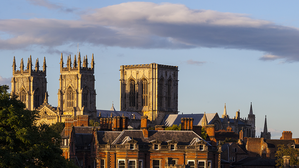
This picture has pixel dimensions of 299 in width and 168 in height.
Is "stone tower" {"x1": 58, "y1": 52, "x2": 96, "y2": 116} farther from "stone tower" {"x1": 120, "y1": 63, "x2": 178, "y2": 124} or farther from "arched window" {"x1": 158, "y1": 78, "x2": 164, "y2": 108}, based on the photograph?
"arched window" {"x1": 158, "y1": 78, "x2": 164, "y2": 108}

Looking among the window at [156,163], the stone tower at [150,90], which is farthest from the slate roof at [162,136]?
the stone tower at [150,90]

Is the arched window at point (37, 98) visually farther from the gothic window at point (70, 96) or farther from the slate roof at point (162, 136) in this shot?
the slate roof at point (162, 136)

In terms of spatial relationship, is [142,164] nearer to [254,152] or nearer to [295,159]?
[295,159]

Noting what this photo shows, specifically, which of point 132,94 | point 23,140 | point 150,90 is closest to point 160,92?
point 150,90

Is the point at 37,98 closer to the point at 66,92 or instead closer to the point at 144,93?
the point at 66,92

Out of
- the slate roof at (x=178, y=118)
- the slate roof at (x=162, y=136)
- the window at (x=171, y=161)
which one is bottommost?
the window at (x=171, y=161)

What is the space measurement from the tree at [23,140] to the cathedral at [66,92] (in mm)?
120901

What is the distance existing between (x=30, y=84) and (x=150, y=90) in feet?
101

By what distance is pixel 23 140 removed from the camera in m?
45.1

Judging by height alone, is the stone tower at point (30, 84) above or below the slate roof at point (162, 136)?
above

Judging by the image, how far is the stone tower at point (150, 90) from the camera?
184m

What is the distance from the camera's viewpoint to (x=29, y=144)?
45.9 metres

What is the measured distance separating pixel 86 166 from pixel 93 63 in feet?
352

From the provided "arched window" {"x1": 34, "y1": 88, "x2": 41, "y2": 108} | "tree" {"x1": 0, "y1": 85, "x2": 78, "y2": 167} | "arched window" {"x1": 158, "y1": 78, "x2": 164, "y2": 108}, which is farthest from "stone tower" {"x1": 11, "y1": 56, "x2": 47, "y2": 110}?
"tree" {"x1": 0, "y1": 85, "x2": 78, "y2": 167}
